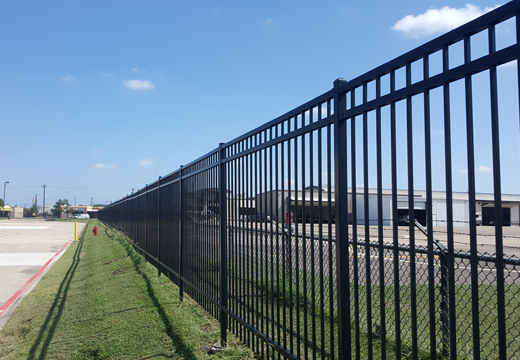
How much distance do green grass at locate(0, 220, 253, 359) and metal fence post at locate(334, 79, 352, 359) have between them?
235cm

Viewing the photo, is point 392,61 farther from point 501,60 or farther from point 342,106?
point 501,60

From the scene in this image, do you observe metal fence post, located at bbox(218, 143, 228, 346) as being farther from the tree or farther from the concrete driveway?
the tree

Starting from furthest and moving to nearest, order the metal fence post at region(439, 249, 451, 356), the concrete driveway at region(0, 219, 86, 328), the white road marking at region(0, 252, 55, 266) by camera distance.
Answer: the white road marking at region(0, 252, 55, 266) → the concrete driveway at region(0, 219, 86, 328) → the metal fence post at region(439, 249, 451, 356)

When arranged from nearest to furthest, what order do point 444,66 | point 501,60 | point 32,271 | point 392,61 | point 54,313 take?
point 501,60
point 444,66
point 392,61
point 54,313
point 32,271

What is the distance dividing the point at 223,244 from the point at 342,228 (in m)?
2.70

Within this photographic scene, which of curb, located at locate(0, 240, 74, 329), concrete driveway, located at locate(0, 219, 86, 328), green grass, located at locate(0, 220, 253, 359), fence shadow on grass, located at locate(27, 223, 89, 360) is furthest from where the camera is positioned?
concrete driveway, located at locate(0, 219, 86, 328)

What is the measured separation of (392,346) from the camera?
15.8ft

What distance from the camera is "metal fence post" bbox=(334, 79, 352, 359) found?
2.77 metres

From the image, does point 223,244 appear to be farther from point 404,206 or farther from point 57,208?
point 57,208

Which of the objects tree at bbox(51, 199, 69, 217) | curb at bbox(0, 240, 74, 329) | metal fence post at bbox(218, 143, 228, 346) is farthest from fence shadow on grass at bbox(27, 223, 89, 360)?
tree at bbox(51, 199, 69, 217)

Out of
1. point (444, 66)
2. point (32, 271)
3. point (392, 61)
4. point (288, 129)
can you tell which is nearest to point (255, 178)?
point (288, 129)

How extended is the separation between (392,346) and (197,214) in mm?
3287

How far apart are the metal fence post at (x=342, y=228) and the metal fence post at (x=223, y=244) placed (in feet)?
8.45

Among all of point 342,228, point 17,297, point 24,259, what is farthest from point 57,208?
point 342,228
